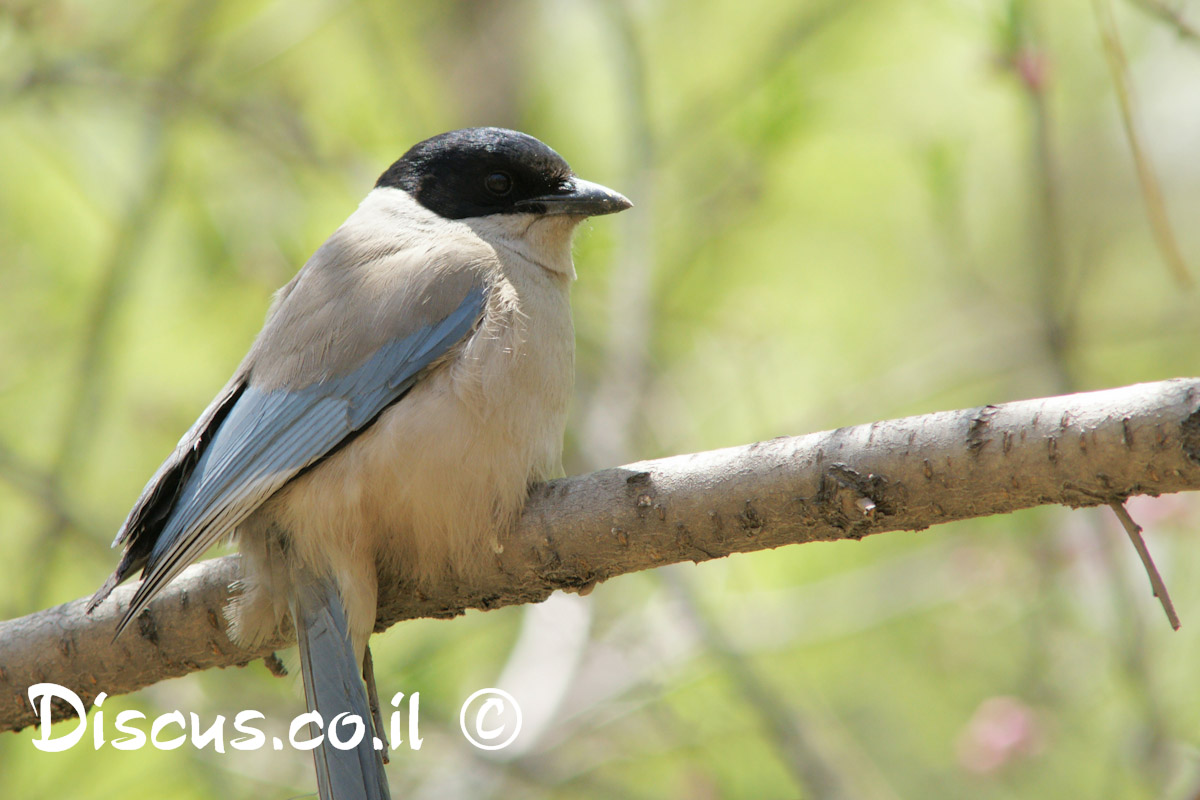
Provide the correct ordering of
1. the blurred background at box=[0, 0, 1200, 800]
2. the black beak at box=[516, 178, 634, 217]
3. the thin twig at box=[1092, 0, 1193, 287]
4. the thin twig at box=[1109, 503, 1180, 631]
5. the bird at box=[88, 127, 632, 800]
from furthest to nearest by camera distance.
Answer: the blurred background at box=[0, 0, 1200, 800] → the black beak at box=[516, 178, 634, 217] → the bird at box=[88, 127, 632, 800] → the thin twig at box=[1092, 0, 1193, 287] → the thin twig at box=[1109, 503, 1180, 631]

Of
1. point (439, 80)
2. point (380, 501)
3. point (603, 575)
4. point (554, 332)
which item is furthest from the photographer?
point (439, 80)

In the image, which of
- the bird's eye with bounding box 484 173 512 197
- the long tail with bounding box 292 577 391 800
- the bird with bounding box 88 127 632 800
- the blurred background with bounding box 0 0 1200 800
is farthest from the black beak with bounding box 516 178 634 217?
the long tail with bounding box 292 577 391 800

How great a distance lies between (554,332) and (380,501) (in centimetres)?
71

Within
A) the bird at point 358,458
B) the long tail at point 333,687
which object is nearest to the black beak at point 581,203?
the bird at point 358,458

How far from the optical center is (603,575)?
99.5 inches

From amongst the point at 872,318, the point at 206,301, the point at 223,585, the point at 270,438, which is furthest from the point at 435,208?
the point at 872,318

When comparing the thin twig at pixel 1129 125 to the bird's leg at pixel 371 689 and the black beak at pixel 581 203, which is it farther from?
the bird's leg at pixel 371 689

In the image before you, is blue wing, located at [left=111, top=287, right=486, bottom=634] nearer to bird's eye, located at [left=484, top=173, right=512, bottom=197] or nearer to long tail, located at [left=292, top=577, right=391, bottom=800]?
long tail, located at [left=292, top=577, right=391, bottom=800]

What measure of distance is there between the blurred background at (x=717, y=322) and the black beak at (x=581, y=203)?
94 cm

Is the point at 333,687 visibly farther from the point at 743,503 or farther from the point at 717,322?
the point at 717,322

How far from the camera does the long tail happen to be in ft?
8.19

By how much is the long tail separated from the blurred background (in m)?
1.36

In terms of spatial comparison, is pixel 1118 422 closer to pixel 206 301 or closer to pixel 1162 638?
pixel 1162 638

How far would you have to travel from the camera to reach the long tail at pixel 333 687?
250cm
